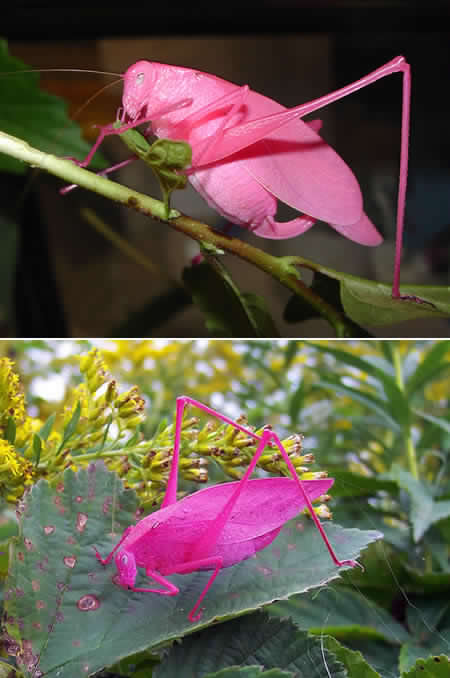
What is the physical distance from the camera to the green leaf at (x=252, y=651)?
0.52 feet

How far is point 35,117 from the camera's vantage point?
0.32 m

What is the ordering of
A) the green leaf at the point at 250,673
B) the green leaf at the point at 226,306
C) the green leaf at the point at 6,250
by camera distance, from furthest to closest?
the green leaf at the point at 6,250 → the green leaf at the point at 226,306 → the green leaf at the point at 250,673

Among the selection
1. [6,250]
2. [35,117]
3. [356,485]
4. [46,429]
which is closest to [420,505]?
[356,485]

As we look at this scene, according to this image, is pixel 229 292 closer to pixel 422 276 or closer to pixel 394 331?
pixel 394 331

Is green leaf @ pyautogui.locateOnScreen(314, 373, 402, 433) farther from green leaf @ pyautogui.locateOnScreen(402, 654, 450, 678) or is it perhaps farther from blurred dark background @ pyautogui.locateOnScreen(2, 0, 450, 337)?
green leaf @ pyautogui.locateOnScreen(402, 654, 450, 678)

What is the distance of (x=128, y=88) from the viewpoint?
221 millimetres

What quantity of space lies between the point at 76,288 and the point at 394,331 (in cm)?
63

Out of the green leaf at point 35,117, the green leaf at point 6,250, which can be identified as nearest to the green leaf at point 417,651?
the green leaf at point 35,117

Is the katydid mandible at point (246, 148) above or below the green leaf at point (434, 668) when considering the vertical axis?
above

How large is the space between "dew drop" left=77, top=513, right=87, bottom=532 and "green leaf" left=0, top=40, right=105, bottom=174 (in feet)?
0.49

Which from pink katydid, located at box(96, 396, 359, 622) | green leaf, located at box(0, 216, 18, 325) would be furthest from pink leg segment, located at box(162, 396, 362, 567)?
green leaf, located at box(0, 216, 18, 325)

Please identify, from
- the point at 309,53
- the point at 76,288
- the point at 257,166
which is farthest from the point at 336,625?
the point at 76,288

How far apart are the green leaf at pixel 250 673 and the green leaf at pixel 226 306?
0.43 feet

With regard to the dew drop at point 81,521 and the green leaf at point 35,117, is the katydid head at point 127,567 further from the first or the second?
the green leaf at point 35,117
